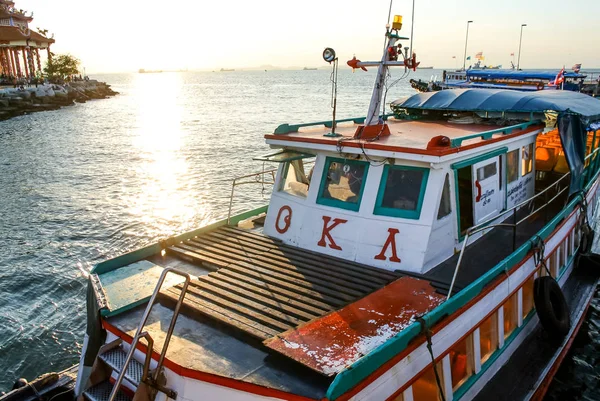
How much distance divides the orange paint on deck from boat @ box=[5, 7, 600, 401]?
25mm

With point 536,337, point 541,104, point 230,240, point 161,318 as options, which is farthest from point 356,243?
point 541,104

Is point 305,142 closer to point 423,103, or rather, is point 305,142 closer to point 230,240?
point 230,240

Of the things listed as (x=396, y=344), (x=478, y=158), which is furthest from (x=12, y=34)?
(x=396, y=344)

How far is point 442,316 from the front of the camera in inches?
262

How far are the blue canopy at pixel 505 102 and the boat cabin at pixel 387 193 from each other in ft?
7.73

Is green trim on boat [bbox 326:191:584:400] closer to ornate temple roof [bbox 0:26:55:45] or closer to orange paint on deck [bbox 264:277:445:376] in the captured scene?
orange paint on deck [bbox 264:277:445:376]

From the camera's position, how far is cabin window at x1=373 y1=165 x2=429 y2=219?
8.45 meters

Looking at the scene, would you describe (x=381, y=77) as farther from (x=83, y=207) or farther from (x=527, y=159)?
(x=83, y=207)

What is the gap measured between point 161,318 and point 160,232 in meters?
14.7

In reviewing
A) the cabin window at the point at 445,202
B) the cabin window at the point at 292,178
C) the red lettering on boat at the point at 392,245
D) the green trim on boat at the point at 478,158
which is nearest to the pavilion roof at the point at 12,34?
the cabin window at the point at 292,178

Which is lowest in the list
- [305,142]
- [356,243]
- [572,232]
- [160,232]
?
[160,232]

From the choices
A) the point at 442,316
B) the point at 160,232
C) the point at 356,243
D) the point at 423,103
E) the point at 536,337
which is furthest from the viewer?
the point at 160,232

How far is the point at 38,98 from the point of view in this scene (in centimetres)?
7506

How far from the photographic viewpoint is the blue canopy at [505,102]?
40.6 feet
